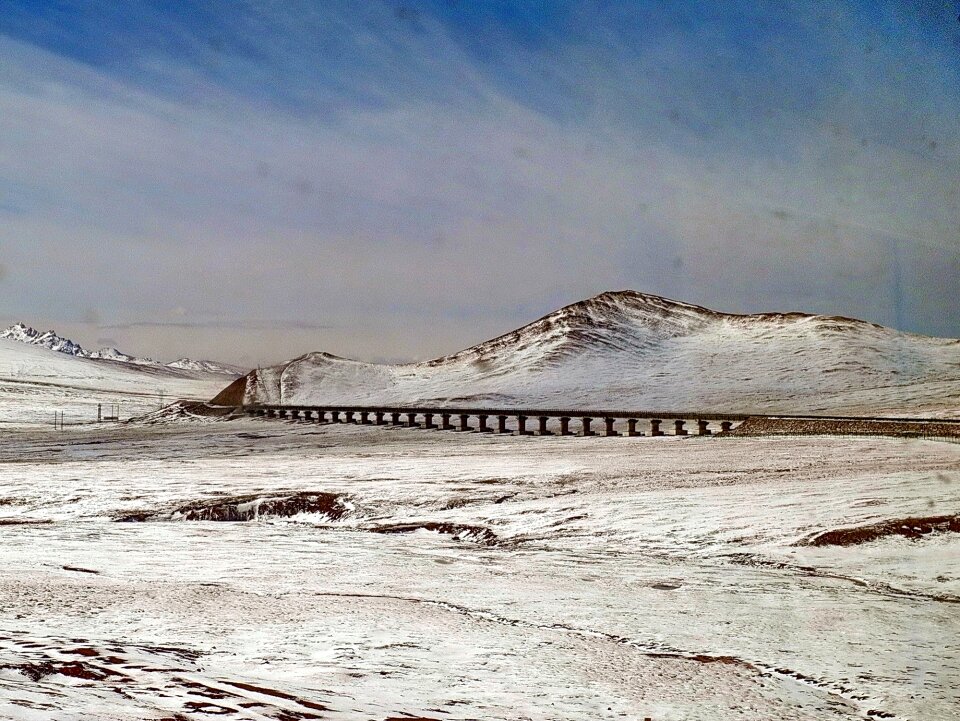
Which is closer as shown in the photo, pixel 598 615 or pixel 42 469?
pixel 598 615

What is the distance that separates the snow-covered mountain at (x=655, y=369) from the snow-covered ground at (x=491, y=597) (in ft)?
189

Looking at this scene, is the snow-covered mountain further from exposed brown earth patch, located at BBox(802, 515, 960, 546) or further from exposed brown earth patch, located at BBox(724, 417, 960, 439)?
exposed brown earth patch, located at BBox(802, 515, 960, 546)

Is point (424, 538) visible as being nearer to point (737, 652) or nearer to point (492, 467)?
point (737, 652)

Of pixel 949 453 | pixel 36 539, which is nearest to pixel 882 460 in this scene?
pixel 949 453

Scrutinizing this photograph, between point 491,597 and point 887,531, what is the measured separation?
8.19m

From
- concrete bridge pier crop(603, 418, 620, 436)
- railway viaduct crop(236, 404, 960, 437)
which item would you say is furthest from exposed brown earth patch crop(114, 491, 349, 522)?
concrete bridge pier crop(603, 418, 620, 436)

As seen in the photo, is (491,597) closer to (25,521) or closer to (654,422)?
(25,521)

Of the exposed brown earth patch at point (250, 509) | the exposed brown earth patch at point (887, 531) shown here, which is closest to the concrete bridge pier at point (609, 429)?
the exposed brown earth patch at point (250, 509)

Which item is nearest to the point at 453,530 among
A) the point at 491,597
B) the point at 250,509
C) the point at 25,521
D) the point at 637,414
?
the point at 250,509

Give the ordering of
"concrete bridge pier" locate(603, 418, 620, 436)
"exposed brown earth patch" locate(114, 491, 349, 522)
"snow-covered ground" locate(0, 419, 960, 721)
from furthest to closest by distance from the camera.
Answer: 1. "concrete bridge pier" locate(603, 418, 620, 436)
2. "exposed brown earth patch" locate(114, 491, 349, 522)
3. "snow-covered ground" locate(0, 419, 960, 721)

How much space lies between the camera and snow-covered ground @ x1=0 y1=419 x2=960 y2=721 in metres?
8.72

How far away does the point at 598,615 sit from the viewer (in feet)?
40.9

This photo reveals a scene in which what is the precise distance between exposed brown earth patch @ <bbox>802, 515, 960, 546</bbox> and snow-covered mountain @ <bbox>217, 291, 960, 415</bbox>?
5993 centimetres

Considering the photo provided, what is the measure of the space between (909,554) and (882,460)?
13520mm
